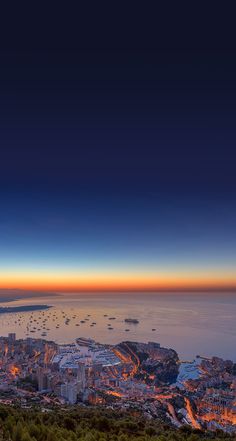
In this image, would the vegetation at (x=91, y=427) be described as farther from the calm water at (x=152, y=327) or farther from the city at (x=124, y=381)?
the calm water at (x=152, y=327)

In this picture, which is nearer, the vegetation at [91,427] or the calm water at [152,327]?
the vegetation at [91,427]

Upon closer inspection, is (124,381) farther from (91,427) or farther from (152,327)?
(152,327)

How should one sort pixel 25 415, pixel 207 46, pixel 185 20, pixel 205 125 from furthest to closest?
pixel 205 125 → pixel 25 415 → pixel 207 46 → pixel 185 20

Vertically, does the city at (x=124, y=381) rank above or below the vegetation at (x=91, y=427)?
below

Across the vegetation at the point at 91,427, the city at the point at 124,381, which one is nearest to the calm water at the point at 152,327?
the city at the point at 124,381

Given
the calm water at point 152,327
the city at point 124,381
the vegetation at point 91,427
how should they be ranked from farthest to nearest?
1. the calm water at point 152,327
2. the city at point 124,381
3. the vegetation at point 91,427

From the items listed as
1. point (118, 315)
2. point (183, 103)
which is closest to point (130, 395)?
point (183, 103)

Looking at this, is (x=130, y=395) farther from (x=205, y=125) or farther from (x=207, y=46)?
(x=207, y=46)

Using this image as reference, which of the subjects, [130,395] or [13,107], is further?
[130,395]
